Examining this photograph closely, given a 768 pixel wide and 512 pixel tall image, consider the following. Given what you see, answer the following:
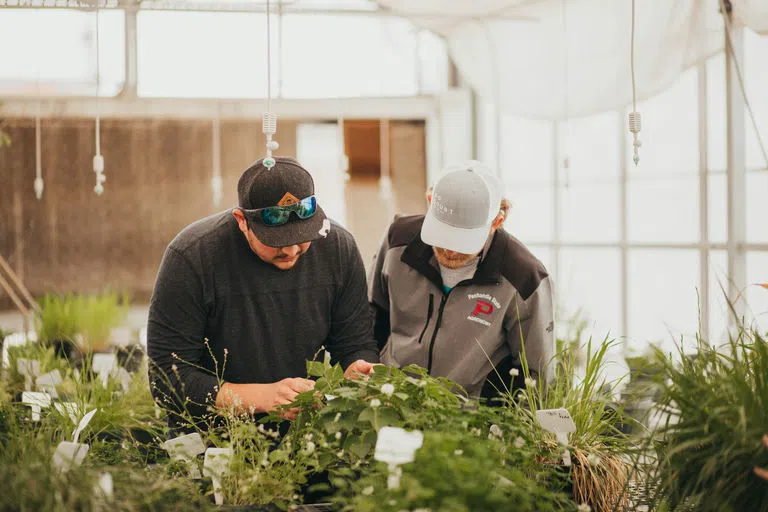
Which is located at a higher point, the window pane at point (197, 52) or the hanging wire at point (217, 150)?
the window pane at point (197, 52)

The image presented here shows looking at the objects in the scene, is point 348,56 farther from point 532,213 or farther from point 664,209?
point 664,209

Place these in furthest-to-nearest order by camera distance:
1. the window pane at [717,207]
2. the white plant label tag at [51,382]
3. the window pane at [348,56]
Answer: the window pane at [348,56] < the window pane at [717,207] < the white plant label tag at [51,382]

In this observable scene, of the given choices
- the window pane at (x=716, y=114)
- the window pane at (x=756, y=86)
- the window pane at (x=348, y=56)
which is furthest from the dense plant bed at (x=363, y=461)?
the window pane at (x=348, y=56)

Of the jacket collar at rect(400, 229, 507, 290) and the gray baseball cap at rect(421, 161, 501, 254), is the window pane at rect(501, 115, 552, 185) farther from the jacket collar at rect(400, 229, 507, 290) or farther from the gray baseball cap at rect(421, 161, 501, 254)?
the gray baseball cap at rect(421, 161, 501, 254)

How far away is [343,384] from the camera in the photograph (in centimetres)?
223

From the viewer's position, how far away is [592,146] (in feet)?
18.2

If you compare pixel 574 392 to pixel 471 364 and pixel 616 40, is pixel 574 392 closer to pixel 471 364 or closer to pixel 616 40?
pixel 471 364

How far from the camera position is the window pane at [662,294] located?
4.52 m

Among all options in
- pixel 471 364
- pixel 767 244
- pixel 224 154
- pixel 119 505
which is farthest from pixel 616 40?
pixel 224 154

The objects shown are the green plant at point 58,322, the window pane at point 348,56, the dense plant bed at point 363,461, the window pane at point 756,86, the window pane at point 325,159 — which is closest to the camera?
the dense plant bed at point 363,461

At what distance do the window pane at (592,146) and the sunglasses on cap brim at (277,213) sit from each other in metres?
2.93

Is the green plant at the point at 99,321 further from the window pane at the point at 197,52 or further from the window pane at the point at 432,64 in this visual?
the window pane at the point at 432,64

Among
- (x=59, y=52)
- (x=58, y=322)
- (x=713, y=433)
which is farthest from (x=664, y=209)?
(x=59, y=52)

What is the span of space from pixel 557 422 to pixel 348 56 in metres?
6.07
